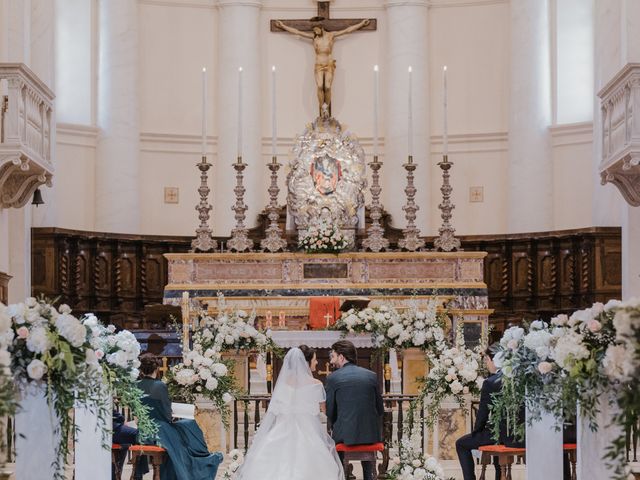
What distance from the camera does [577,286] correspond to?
20.4 metres

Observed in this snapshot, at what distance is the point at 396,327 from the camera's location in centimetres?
1495

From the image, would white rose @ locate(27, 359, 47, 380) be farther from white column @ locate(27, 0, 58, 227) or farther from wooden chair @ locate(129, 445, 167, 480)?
white column @ locate(27, 0, 58, 227)

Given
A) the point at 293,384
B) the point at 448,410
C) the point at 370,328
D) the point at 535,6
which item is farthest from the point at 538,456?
the point at 535,6

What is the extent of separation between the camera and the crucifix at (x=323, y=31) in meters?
22.8

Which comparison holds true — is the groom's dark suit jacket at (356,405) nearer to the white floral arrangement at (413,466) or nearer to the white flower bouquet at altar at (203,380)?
the white floral arrangement at (413,466)

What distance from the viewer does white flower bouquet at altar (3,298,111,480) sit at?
7.82 m

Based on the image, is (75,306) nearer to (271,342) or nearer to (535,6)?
(271,342)

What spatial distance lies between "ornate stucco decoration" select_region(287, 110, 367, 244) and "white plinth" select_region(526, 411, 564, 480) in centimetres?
1024

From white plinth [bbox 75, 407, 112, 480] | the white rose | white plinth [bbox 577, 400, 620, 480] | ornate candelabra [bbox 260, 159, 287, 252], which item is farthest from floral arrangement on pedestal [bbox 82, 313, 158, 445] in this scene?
ornate candelabra [bbox 260, 159, 287, 252]

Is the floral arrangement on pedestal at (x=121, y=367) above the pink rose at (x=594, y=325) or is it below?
below

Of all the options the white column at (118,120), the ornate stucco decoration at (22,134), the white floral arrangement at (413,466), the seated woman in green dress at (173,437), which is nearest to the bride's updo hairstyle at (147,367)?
the seated woman in green dress at (173,437)

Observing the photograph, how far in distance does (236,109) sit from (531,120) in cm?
509

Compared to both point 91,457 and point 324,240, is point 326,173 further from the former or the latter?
point 91,457

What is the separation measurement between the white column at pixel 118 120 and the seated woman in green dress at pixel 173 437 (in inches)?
424
